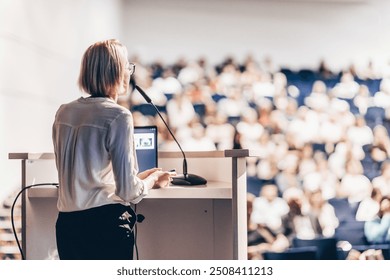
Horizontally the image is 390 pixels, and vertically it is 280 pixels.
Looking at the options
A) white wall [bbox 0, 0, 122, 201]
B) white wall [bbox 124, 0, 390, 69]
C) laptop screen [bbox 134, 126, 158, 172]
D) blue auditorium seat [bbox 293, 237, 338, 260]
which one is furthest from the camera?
white wall [bbox 124, 0, 390, 69]

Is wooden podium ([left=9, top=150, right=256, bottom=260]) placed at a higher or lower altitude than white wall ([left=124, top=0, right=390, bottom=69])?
lower

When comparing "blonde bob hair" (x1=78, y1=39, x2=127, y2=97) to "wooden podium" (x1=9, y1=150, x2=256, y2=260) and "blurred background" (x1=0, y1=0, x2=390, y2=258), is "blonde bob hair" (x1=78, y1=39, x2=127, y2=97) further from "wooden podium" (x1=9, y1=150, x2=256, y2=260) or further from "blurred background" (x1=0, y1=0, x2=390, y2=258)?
"blurred background" (x1=0, y1=0, x2=390, y2=258)

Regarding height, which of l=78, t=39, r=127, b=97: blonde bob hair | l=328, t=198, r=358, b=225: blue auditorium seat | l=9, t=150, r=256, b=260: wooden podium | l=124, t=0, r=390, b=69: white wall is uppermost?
l=124, t=0, r=390, b=69: white wall

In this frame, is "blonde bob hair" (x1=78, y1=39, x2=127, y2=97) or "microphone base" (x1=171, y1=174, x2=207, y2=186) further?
"microphone base" (x1=171, y1=174, x2=207, y2=186)

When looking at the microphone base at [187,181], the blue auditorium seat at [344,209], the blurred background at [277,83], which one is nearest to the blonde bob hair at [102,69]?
the microphone base at [187,181]

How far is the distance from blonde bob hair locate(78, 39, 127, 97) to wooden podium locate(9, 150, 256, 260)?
0.51 m

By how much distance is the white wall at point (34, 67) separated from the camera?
75.3 inches

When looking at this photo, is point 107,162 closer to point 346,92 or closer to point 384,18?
point 346,92

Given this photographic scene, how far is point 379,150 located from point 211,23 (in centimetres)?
148

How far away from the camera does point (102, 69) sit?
50.9 inches

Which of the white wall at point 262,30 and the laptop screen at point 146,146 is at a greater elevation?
the white wall at point 262,30

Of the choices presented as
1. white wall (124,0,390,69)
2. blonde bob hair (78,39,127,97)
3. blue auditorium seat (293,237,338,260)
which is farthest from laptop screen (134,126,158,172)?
white wall (124,0,390,69)

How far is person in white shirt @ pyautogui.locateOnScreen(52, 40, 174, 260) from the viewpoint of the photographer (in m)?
1.23

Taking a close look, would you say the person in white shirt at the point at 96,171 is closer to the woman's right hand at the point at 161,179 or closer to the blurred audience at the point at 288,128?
the woman's right hand at the point at 161,179
